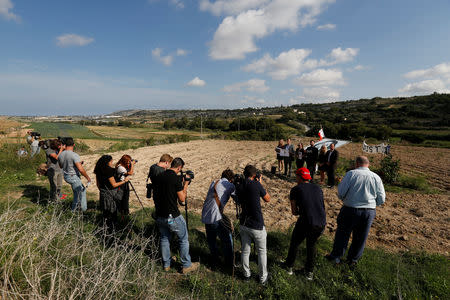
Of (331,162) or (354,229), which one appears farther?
(331,162)

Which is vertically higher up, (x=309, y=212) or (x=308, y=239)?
(x=309, y=212)

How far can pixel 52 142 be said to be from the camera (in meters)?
5.38

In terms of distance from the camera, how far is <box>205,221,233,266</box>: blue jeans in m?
3.50

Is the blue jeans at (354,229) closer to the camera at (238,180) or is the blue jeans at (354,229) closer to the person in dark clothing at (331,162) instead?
the camera at (238,180)

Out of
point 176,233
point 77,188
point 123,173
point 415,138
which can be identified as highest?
point 123,173

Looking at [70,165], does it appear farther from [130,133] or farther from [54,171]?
[130,133]

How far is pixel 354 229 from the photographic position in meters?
3.61

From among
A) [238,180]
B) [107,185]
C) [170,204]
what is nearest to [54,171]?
[107,185]

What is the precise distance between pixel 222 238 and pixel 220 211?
519 millimetres

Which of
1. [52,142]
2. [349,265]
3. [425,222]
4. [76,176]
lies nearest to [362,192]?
[349,265]

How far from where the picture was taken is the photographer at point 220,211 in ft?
11.0

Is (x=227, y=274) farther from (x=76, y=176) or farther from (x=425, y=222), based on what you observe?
(x=425, y=222)

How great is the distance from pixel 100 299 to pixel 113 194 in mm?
2530

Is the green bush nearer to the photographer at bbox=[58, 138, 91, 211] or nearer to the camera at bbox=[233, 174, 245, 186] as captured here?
the camera at bbox=[233, 174, 245, 186]
